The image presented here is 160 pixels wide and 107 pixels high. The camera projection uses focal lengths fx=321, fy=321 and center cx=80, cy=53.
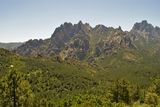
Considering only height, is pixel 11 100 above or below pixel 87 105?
above

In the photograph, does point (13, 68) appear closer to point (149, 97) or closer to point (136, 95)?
point (149, 97)

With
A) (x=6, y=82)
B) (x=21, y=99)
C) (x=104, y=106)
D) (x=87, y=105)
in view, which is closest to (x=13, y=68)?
(x=6, y=82)

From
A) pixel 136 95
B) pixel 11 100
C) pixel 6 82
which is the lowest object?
pixel 136 95

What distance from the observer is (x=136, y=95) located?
186m

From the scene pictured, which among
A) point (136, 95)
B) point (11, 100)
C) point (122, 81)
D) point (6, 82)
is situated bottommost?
point (136, 95)

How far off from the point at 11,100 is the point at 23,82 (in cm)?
342

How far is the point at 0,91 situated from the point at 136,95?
474 ft

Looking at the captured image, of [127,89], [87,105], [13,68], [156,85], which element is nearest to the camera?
[13,68]

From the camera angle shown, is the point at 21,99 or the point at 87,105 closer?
the point at 21,99

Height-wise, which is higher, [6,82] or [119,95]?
[6,82]

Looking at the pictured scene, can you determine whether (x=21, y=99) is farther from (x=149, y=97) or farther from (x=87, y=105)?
(x=149, y=97)

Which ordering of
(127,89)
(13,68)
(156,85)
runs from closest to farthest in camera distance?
(13,68)
(127,89)
(156,85)

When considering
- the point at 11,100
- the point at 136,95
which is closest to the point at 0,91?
the point at 11,100

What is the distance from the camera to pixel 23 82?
163ft
